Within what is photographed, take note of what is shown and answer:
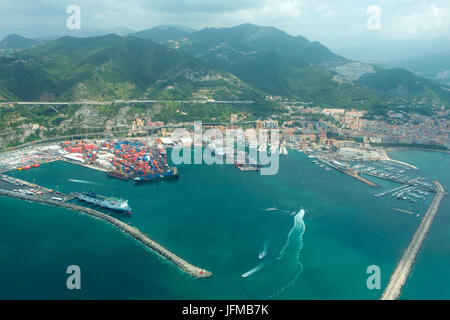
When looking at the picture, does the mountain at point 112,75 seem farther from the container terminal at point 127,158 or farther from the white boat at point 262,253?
the white boat at point 262,253

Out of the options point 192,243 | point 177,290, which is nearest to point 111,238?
point 192,243

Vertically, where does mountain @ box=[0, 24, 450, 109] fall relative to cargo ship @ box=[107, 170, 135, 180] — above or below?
above

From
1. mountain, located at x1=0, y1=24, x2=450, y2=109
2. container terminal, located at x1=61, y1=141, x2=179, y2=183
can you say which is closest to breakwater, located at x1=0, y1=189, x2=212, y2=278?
container terminal, located at x1=61, y1=141, x2=179, y2=183

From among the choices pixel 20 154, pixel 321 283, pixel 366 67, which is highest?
pixel 366 67

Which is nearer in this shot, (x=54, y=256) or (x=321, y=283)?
(x=321, y=283)

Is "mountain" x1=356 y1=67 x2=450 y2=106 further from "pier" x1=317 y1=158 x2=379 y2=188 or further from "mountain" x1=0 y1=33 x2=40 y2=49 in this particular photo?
"mountain" x1=0 y1=33 x2=40 y2=49

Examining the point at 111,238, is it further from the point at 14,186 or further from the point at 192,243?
the point at 14,186
